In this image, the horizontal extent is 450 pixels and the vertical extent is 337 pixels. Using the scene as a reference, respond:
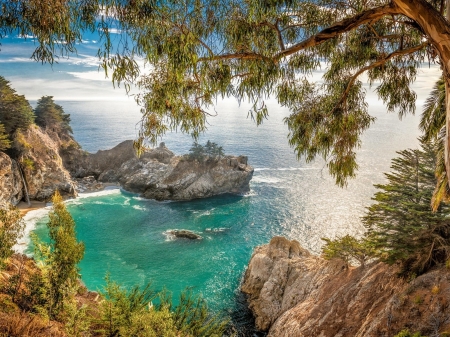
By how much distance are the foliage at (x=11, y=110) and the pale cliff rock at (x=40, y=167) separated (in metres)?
1.19

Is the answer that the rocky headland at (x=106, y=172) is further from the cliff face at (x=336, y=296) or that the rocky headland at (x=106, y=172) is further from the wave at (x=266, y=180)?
the cliff face at (x=336, y=296)

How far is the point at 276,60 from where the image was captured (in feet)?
14.4

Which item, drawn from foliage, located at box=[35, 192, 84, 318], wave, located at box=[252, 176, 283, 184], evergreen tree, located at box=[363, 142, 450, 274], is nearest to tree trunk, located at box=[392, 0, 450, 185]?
evergreen tree, located at box=[363, 142, 450, 274]

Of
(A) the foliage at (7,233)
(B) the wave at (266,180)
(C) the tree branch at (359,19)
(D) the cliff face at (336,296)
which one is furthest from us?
(B) the wave at (266,180)

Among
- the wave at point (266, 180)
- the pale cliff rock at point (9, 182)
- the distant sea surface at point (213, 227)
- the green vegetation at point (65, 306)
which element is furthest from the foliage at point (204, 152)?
the green vegetation at point (65, 306)

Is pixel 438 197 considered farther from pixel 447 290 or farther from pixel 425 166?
pixel 425 166

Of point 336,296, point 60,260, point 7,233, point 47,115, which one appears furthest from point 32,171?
point 336,296

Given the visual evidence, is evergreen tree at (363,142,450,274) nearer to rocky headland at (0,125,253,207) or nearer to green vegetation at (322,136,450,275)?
green vegetation at (322,136,450,275)

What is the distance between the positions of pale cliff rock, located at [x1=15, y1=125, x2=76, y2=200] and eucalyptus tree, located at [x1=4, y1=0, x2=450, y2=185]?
3460 centimetres

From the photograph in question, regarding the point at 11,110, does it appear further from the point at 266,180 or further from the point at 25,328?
the point at 266,180

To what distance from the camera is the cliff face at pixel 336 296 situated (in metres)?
6.81

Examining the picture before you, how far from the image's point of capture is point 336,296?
10.8 meters

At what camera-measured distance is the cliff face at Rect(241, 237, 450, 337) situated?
6.81m

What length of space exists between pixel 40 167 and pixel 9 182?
4.96m
